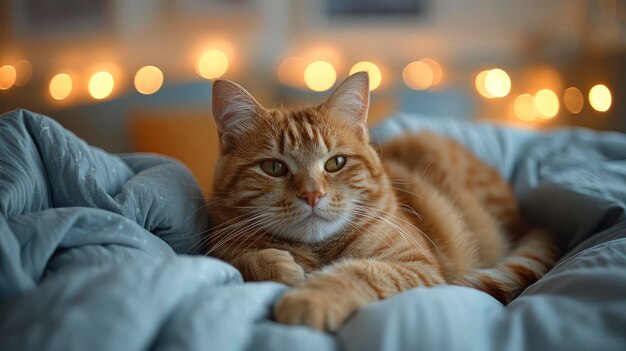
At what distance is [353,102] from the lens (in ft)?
5.18

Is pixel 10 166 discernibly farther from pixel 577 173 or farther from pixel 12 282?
pixel 577 173

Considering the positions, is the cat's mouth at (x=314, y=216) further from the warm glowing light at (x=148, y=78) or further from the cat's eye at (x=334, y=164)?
the warm glowing light at (x=148, y=78)

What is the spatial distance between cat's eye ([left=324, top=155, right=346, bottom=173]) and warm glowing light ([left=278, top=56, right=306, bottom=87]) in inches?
99.7

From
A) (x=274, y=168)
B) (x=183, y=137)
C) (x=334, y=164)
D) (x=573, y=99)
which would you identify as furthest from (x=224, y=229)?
(x=573, y=99)

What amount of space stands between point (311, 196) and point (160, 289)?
49 centimetres

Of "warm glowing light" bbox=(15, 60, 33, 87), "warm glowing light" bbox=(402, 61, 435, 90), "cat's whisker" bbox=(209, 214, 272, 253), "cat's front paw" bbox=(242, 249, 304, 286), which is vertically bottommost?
"cat's front paw" bbox=(242, 249, 304, 286)

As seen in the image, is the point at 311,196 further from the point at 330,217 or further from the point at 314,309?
the point at 314,309

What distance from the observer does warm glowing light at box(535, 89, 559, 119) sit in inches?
151

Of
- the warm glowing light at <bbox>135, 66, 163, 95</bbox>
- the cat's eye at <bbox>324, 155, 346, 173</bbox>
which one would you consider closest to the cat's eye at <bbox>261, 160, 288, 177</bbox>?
the cat's eye at <bbox>324, 155, 346, 173</bbox>

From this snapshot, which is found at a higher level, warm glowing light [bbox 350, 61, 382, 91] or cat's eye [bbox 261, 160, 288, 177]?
warm glowing light [bbox 350, 61, 382, 91]

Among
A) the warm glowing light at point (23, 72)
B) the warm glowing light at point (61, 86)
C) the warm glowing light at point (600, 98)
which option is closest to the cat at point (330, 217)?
the warm glowing light at point (600, 98)

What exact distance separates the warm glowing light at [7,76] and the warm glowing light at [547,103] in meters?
3.71

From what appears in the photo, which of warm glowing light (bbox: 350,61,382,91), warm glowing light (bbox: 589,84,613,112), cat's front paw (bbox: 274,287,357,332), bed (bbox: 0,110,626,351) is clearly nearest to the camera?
bed (bbox: 0,110,626,351)

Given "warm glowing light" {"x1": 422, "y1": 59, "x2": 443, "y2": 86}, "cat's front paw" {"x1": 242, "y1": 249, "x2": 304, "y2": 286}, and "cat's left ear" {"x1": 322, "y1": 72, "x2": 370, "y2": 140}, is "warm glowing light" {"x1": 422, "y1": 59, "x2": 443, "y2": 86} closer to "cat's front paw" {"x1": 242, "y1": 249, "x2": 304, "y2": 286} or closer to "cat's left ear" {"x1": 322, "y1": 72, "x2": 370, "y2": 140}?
"cat's left ear" {"x1": 322, "y1": 72, "x2": 370, "y2": 140}
